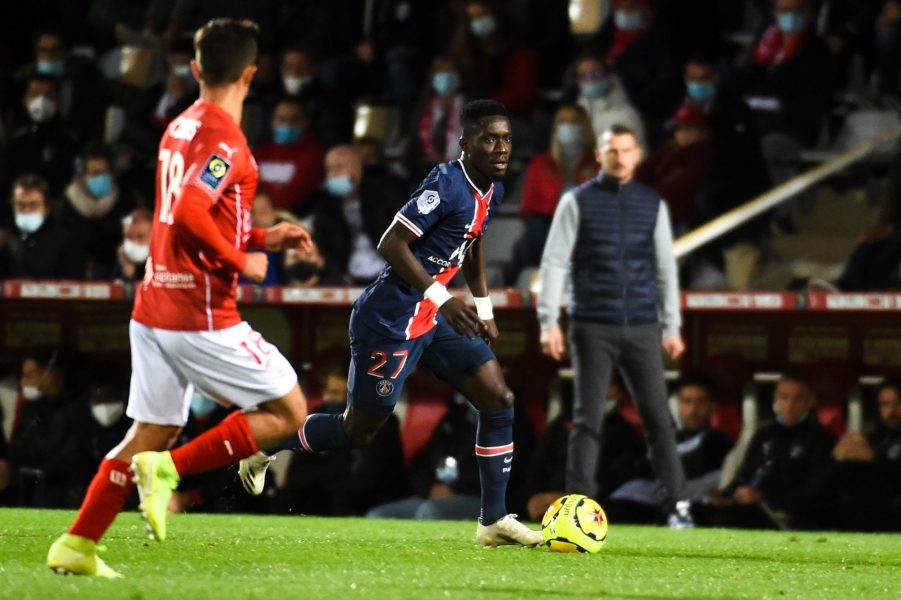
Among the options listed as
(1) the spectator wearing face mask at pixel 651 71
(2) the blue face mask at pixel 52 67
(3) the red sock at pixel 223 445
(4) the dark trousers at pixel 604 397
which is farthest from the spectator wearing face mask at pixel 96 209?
(3) the red sock at pixel 223 445

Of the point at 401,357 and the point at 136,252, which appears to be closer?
the point at 401,357

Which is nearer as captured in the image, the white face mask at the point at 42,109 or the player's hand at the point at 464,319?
the player's hand at the point at 464,319

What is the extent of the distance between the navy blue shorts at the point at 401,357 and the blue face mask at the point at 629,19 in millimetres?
6125

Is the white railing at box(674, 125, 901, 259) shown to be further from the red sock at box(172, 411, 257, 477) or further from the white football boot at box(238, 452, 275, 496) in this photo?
the red sock at box(172, 411, 257, 477)

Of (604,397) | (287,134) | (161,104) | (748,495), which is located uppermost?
(161,104)

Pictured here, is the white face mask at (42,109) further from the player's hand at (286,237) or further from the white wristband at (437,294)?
the player's hand at (286,237)

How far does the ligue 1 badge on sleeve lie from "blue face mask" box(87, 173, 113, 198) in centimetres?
616

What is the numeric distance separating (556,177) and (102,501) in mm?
6983

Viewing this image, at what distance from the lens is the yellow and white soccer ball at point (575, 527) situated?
23.4 ft

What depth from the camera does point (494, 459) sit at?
726 cm

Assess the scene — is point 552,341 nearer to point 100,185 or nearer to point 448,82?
point 448,82

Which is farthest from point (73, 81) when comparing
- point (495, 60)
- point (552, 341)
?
point (552, 341)

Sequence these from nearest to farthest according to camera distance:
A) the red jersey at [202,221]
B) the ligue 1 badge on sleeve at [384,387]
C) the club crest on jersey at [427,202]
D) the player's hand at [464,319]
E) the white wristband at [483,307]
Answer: the red jersey at [202,221] → the player's hand at [464,319] → the club crest on jersey at [427,202] → the ligue 1 badge on sleeve at [384,387] → the white wristband at [483,307]

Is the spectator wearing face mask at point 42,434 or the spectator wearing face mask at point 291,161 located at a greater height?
the spectator wearing face mask at point 291,161
